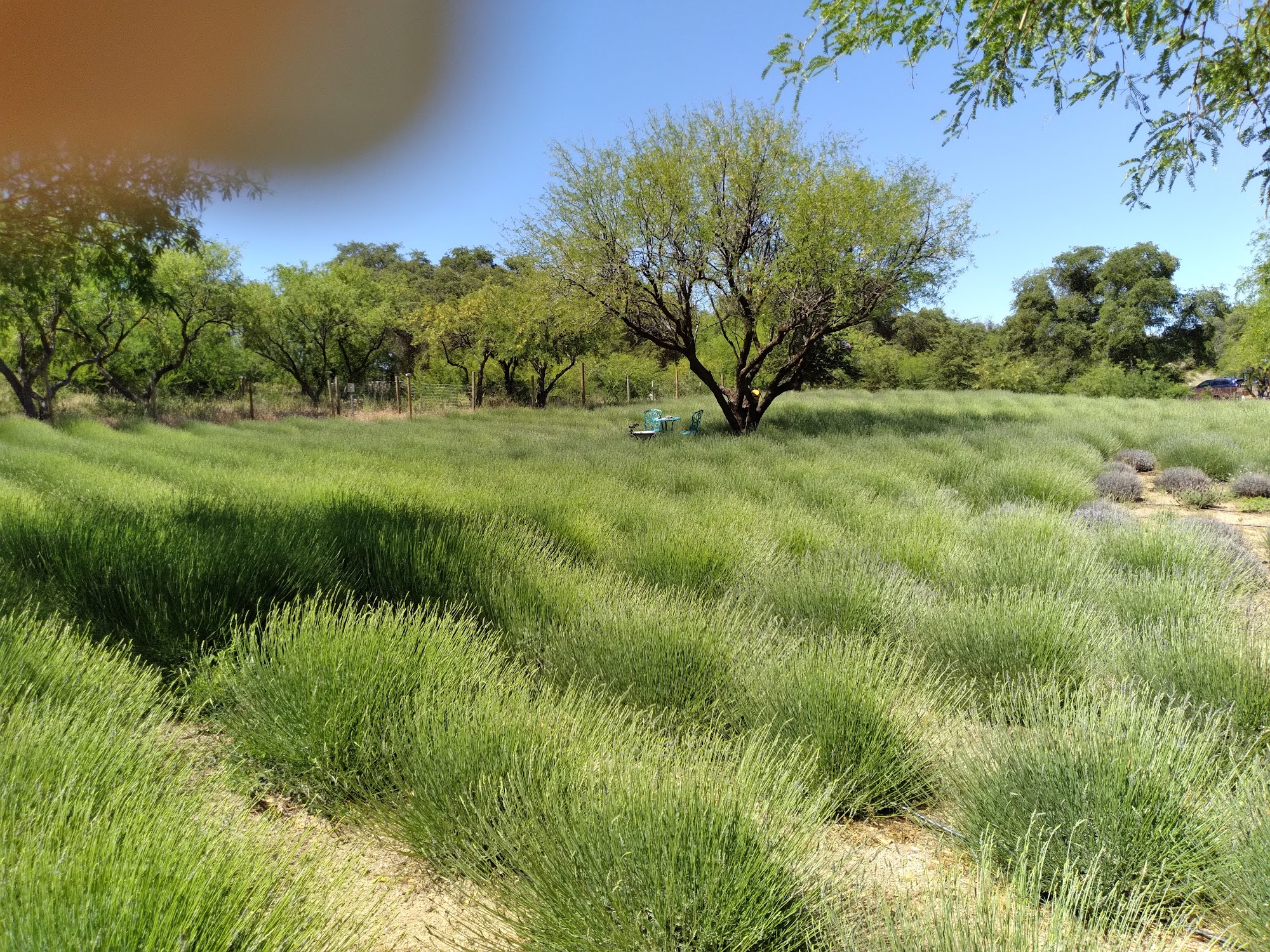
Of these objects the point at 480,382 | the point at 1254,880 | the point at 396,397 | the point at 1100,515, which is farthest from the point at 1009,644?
the point at 480,382

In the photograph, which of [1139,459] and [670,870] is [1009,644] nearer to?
[670,870]

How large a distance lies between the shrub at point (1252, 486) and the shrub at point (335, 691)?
10234mm

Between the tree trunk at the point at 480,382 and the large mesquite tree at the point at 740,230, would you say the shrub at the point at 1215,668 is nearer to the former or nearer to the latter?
the large mesquite tree at the point at 740,230

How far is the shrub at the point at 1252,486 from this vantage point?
25.8ft

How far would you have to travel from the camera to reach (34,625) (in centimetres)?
204

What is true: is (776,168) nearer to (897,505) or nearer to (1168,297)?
(897,505)

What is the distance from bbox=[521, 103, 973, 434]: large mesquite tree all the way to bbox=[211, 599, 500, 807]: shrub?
11456 millimetres

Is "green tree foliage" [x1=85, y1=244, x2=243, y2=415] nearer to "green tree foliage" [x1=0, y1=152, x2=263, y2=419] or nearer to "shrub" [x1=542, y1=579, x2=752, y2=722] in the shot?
"green tree foliage" [x1=0, y1=152, x2=263, y2=419]

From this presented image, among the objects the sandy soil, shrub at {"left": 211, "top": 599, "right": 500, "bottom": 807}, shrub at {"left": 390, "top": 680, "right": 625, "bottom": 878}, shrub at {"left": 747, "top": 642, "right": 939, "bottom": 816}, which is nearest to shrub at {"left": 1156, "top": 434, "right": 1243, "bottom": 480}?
the sandy soil

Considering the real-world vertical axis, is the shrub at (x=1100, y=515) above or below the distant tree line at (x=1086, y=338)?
below

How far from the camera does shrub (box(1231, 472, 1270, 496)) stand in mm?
7859

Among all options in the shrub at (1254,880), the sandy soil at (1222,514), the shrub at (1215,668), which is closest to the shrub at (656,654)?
the shrub at (1254,880)

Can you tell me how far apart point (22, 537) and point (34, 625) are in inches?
69.4

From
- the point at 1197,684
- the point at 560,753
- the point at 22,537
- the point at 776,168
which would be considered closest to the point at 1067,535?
the point at 1197,684
